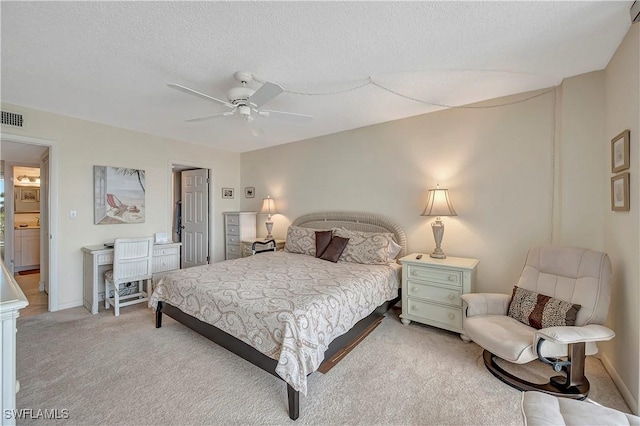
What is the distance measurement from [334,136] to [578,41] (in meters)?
2.92

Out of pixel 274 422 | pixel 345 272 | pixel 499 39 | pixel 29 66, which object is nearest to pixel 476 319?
pixel 345 272

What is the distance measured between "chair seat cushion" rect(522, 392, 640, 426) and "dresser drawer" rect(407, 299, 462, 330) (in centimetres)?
149

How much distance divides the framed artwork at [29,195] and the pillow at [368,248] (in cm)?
726

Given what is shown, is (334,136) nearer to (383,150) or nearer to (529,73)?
(383,150)

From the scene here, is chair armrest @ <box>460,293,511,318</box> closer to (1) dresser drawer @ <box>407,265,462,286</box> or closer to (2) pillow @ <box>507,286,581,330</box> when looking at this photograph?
(2) pillow @ <box>507,286,581,330</box>

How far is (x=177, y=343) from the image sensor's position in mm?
2695

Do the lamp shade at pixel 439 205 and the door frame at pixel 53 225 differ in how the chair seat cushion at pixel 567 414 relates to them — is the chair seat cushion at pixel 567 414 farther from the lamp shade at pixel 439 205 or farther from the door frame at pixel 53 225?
the door frame at pixel 53 225

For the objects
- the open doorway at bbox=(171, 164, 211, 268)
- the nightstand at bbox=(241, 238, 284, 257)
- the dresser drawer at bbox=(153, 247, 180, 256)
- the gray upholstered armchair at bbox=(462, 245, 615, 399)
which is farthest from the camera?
the open doorway at bbox=(171, 164, 211, 268)

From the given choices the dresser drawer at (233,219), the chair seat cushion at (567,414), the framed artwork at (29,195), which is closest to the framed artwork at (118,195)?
the dresser drawer at (233,219)

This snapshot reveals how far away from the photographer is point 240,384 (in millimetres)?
2104

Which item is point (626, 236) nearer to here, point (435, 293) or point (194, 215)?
point (435, 293)

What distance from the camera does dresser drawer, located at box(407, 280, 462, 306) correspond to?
9.28ft

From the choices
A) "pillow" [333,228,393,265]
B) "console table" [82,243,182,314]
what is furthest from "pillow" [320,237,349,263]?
"console table" [82,243,182,314]

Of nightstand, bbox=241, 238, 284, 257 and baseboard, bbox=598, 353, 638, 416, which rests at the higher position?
nightstand, bbox=241, 238, 284, 257
